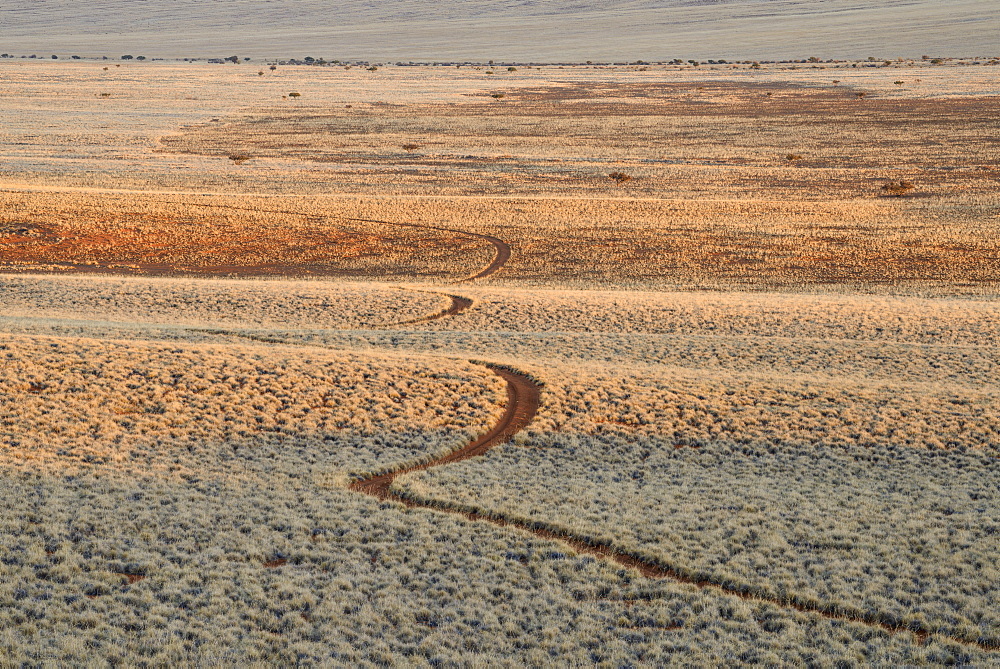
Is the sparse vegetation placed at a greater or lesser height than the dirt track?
greater

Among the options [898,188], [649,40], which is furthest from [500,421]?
[649,40]

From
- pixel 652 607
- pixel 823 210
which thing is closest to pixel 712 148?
pixel 823 210

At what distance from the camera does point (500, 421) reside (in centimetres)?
1859

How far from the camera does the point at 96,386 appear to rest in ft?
61.0

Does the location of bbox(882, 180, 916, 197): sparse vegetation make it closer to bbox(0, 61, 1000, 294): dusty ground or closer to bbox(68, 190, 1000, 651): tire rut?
bbox(0, 61, 1000, 294): dusty ground

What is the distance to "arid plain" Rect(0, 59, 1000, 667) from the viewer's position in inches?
432

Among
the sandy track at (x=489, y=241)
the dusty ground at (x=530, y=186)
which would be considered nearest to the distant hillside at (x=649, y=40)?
the dusty ground at (x=530, y=186)

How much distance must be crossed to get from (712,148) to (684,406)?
1748 inches

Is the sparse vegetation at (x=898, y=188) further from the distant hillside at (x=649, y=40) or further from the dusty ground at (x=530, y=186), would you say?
→ the distant hillside at (x=649, y=40)

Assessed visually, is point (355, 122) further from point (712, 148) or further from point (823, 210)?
point (823, 210)

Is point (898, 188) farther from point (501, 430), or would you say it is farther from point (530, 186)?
point (501, 430)

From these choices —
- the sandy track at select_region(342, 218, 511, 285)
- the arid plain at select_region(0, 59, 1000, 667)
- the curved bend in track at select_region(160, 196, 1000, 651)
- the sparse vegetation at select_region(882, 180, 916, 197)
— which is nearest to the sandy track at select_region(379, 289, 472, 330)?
the arid plain at select_region(0, 59, 1000, 667)

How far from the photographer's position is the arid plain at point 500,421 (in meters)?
11.0

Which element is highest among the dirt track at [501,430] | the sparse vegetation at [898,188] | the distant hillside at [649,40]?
the distant hillside at [649,40]
